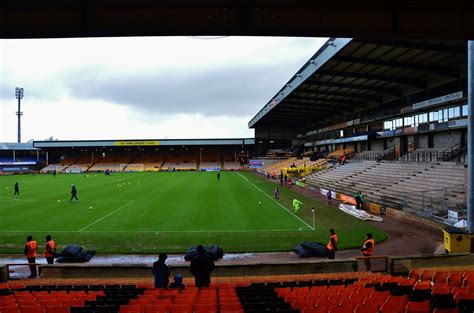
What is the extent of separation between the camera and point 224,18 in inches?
295

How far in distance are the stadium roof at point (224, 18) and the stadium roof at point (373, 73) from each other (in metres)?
17.3

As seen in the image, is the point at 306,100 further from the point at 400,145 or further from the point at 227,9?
the point at 227,9

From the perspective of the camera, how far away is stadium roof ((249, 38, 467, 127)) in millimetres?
25203

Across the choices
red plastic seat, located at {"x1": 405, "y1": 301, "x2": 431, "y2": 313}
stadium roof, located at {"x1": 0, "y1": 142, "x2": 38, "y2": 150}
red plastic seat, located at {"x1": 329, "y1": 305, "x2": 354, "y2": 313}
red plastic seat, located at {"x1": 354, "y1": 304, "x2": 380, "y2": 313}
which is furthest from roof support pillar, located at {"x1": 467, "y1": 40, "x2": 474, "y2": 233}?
stadium roof, located at {"x1": 0, "y1": 142, "x2": 38, "y2": 150}

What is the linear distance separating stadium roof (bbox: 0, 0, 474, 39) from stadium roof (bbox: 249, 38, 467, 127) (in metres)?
17.3

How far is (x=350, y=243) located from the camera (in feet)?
52.4

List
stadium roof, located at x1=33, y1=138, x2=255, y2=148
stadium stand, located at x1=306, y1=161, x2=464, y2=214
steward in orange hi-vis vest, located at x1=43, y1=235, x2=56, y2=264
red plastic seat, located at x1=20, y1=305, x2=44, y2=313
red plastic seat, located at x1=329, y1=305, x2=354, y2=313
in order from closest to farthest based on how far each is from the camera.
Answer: red plastic seat, located at x1=329, y1=305, x2=354, y2=313 < red plastic seat, located at x1=20, y1=305, x2=44, y2=313 < steward in orange hi-vis vest, located at x1=43, y1=235, x2=56, y2=264 < stadium stand, located at x1=306, y1=161, x2=464, y2=214 < stadium roof, located at x1=33, y1=138, x2=255, y2=148

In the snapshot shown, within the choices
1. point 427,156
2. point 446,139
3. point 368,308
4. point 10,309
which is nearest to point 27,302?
point 10,309

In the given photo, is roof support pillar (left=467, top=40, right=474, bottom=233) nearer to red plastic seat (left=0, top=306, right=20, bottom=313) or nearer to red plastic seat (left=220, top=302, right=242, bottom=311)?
red plastic seat (left=220, top=302, right=242, bottom=311)

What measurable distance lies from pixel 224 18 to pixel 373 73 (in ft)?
96.7

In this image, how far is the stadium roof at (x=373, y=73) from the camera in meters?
25.2

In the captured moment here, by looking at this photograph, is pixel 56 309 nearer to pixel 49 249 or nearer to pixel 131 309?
pixel 131 309

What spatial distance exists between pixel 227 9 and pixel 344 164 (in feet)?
140

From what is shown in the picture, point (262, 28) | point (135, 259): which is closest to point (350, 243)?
point (135, 259)
